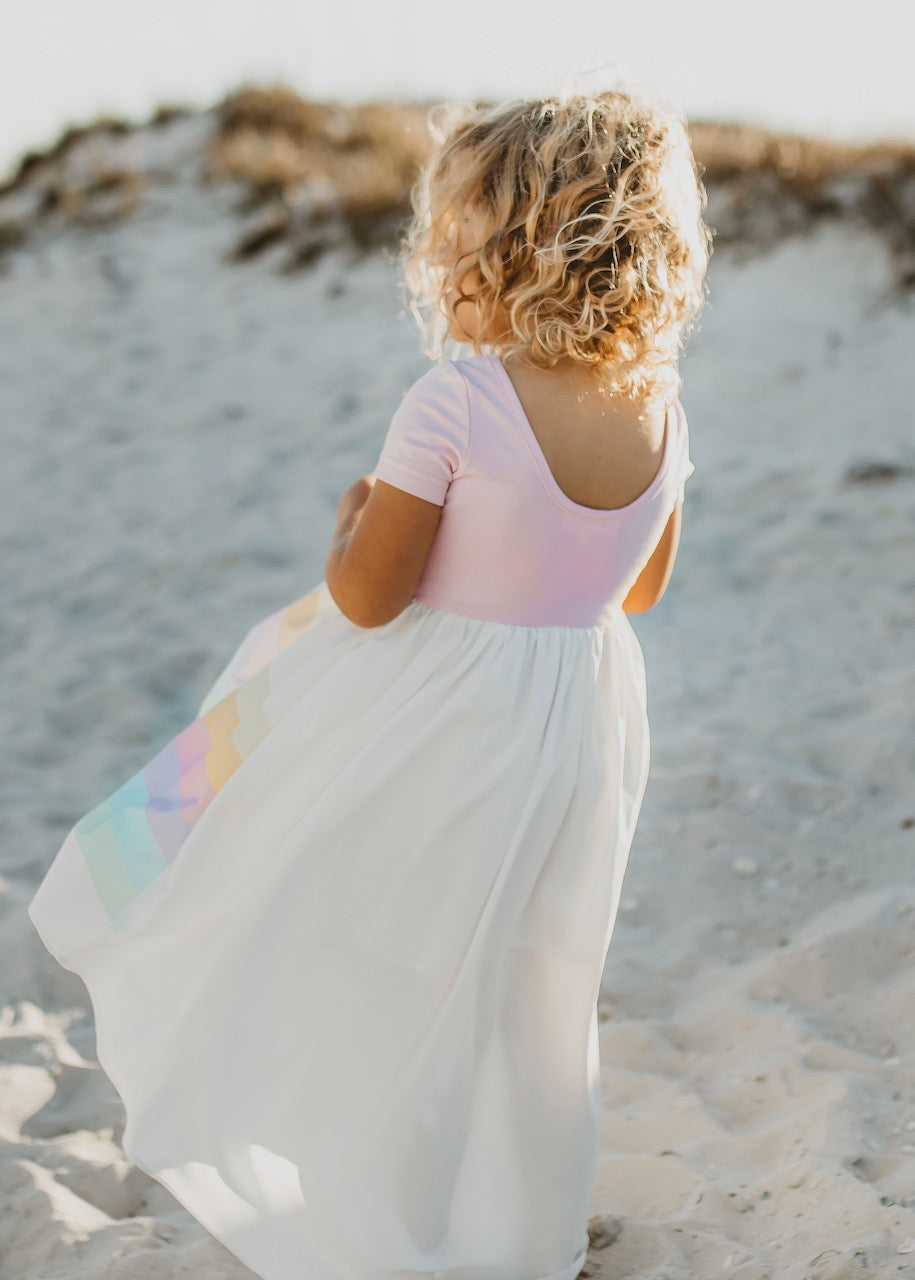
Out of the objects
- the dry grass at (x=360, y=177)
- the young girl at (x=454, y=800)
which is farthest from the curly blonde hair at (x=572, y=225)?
the dry grass at (x=360, y=177)

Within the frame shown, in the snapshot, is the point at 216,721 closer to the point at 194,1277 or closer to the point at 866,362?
the point at 194,1277

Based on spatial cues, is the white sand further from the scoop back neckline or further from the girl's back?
the scoop back neckline

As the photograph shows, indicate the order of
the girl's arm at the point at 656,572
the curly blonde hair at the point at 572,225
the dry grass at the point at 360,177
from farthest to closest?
the dry grass at the point at 360,177
the girl's arm at the point at 656,572
the curly blonde hair at the point at 572,225

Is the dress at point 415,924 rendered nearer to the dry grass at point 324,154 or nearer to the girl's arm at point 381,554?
the girl's arm at point 381,554

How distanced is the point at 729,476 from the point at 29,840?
2.95 metres

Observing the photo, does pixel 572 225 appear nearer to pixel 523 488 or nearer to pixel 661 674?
pixel 523 488

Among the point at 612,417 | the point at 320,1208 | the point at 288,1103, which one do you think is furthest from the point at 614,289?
the point at 320,1208

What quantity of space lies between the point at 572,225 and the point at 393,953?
927 millimetres

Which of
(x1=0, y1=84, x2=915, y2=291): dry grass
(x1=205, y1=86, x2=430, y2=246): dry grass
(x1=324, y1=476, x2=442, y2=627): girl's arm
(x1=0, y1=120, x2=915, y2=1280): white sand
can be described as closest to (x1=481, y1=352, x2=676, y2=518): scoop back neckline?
(x1=324, y1=476, x2=442, y2=627): girl's arm

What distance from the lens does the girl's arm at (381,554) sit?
1.55m

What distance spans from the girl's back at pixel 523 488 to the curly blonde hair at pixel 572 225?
68 mm

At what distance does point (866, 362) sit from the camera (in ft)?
17.0

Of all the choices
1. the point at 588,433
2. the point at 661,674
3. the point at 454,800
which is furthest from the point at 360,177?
the point at 454,800

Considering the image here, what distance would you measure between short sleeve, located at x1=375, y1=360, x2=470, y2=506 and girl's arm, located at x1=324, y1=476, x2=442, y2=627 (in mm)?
25
